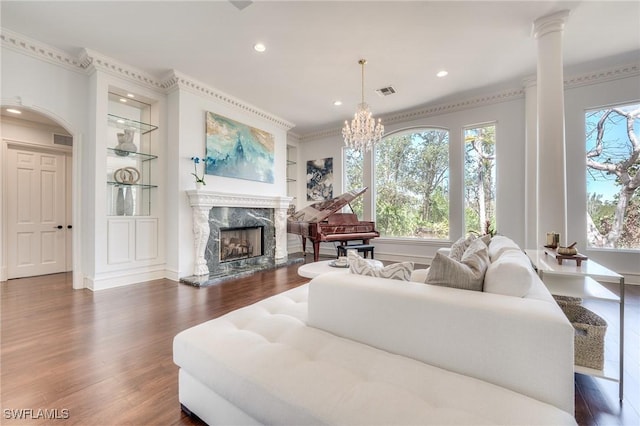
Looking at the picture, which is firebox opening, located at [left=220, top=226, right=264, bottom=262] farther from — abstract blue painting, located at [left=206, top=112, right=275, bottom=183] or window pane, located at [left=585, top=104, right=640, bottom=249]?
window pane, located at [left=585, top=104, right=640, bottom=249]

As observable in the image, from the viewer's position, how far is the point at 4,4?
2658 millimetres

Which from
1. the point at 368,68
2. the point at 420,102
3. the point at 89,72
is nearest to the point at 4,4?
the point at 89,72

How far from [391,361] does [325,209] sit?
4.15 m

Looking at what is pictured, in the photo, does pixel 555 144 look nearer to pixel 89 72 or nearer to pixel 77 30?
pixel 77 30

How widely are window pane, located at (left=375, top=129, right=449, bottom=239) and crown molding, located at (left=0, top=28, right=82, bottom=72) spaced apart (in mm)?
5531

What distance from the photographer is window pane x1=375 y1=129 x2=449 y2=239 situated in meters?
5.47

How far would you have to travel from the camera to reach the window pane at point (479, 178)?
4977 mm

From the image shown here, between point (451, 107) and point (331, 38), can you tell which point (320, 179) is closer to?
point (451, 107)

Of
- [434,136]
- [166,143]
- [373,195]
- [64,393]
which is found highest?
[434,136]

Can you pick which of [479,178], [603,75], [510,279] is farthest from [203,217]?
[603,75]

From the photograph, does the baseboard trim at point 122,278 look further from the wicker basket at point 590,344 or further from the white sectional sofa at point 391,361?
the wicker basket at point 590,344

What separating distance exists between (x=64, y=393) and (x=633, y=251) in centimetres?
658

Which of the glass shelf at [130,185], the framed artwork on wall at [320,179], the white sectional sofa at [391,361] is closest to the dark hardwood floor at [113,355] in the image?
the white sectional sofa at [391,361]

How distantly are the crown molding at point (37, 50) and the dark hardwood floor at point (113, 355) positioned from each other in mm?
3056
